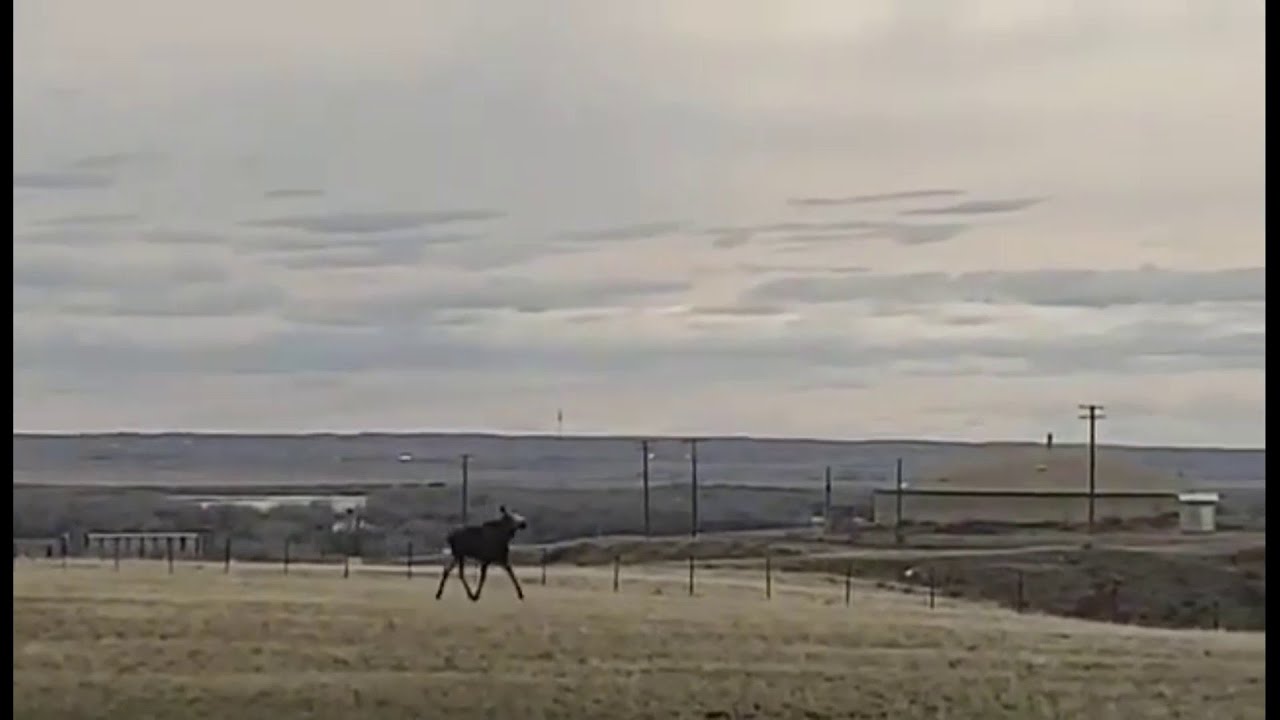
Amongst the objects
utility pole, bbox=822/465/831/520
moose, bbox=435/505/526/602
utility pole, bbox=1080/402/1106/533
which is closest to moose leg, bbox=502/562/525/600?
moose, bbox=435/505/526/602

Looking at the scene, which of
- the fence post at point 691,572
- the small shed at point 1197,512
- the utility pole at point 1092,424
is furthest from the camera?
the fence post at point 691,572

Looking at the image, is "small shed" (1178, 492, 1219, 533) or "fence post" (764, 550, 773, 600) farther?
"fence post" (764, 550, 773, 600)

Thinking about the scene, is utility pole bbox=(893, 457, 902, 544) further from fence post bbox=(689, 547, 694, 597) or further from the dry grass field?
fence post bbox=(689, 547, 694, 597)

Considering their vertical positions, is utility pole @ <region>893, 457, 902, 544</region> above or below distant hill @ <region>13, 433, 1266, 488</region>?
below

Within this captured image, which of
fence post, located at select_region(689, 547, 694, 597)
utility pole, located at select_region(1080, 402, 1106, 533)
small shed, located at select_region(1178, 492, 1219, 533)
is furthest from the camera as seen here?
fence post, located at select_region(689, 547, 694, 597)

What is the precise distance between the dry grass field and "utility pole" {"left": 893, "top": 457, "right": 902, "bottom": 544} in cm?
7

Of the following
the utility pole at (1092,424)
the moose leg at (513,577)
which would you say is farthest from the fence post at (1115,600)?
the moose leg at (513,577)

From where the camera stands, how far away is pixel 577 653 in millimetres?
1689

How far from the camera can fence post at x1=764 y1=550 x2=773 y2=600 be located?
5.58 feet

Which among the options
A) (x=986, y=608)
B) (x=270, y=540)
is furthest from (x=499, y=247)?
(x=986, y=608)

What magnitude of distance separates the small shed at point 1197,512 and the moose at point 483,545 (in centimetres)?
62

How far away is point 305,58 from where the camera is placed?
1606mm

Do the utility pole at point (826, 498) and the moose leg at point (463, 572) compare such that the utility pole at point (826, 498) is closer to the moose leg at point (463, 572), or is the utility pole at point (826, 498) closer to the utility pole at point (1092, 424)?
the utility pole at point (1092, 424)

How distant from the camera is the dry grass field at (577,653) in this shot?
1631 millimetres
